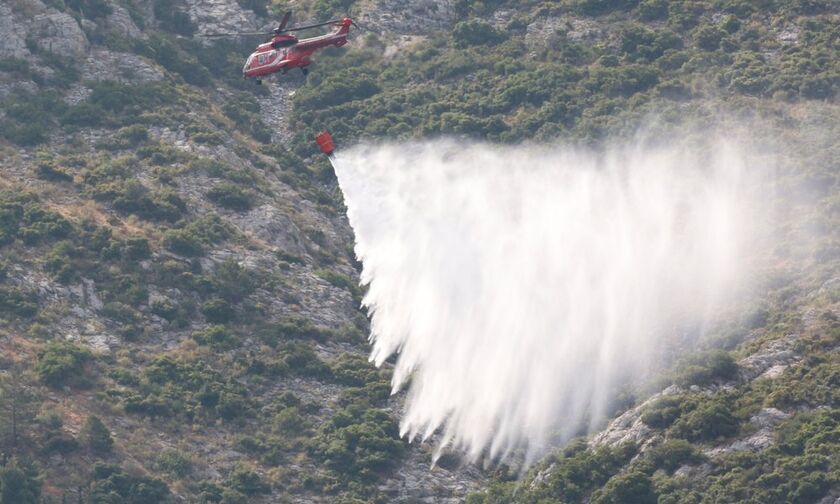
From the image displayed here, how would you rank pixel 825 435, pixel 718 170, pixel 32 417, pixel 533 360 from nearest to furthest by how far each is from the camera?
1. pixel 825 435
2. pixel 32 417
3. pixel 533 360
4. pixel 718 170

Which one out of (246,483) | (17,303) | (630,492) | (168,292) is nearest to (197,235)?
(168,292)

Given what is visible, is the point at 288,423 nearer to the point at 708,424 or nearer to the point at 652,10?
the point at 708,424

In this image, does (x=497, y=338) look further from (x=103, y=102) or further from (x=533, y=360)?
(x=103, y=102)

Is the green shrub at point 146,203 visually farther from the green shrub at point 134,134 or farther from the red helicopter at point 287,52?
the red helicopter at point 287,52

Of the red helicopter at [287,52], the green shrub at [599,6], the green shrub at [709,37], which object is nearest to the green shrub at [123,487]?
the red helicopter at [287,52]

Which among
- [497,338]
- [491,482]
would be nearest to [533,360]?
[497,338]

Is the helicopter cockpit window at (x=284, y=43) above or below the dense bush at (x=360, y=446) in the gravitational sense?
above
